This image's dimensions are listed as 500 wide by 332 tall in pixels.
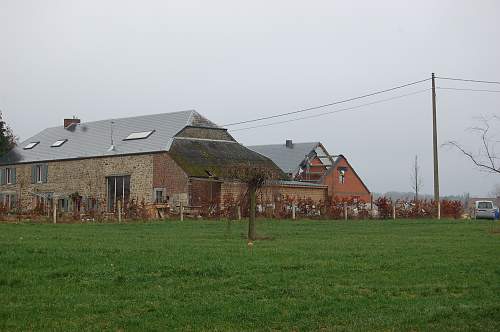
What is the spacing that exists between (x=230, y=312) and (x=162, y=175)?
1484 inches

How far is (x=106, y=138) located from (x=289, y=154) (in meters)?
21.8

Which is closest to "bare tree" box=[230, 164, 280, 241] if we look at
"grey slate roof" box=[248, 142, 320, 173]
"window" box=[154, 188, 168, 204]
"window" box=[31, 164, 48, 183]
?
"window" box=[154, 188, 168, 204]

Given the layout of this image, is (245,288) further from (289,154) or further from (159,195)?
(289,154)

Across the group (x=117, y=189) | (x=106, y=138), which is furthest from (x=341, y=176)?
(x=117, y=189)

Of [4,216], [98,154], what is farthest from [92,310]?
[98,154]

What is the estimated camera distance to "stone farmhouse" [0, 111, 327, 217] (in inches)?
1831

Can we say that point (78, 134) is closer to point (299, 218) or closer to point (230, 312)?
point (299, 218)

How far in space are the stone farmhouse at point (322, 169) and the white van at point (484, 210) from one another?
14774 millimetres

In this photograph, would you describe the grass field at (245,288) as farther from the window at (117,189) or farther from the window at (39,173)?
the window at (39,173)

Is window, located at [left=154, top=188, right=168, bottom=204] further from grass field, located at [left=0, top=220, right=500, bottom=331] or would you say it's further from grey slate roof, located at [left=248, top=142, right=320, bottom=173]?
grass field, located at [left=0, top=220, right=500, bottom=331]

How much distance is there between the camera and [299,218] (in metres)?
42.3

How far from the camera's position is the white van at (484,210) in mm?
50031

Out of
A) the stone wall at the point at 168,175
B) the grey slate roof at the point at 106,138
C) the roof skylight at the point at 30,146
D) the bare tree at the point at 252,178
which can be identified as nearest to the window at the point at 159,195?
the stone wall at the point at 168,175

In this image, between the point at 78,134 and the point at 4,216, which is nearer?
the point at 4,216
